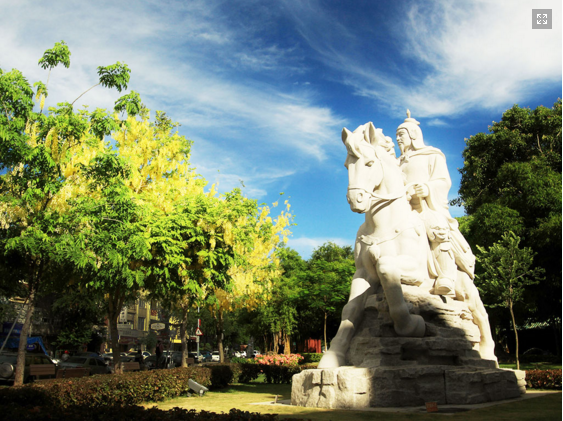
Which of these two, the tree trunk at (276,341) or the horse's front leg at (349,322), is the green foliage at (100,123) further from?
the tree trunk at (276,341)

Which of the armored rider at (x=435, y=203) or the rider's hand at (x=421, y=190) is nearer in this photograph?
the armored rider at (x=435, y=203)

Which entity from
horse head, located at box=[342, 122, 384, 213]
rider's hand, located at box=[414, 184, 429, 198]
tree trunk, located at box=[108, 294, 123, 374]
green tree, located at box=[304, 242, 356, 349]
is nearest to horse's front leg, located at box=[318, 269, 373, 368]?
horse head, located at box=[342, 122, 384, 213]

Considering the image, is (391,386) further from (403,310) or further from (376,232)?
(376,232)

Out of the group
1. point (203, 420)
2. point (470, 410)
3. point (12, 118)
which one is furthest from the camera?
point (12, 118)

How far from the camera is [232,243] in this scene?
1597 centimetres

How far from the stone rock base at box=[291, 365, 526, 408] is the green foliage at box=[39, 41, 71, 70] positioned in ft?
31.6

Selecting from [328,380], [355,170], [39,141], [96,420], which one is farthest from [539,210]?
[96,420]

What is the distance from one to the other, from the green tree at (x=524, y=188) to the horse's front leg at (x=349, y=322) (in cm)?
1697

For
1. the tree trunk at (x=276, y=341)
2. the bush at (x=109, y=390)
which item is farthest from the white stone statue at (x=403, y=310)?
the tree trunk at (x=276, y=341)

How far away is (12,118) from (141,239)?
4.09m

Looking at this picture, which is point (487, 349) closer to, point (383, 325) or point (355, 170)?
point (383, 325)

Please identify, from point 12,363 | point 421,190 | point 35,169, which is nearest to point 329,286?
point 12,363

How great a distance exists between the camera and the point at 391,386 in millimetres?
7004

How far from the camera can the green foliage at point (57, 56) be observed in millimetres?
11883
